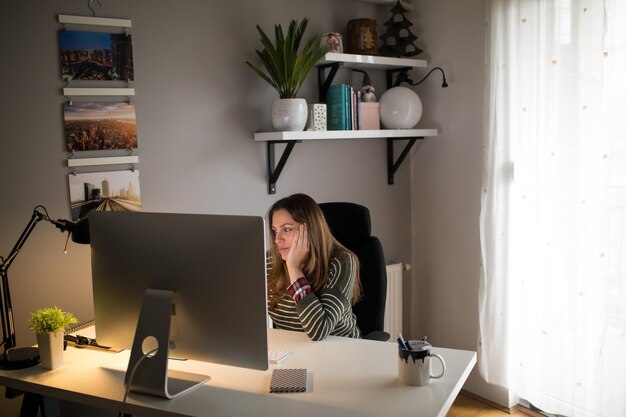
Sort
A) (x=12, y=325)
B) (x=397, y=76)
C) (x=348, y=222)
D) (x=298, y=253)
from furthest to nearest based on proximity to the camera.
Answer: (x=397, y=76) < (x=348, y=222) < (x=298, y=253) < (x=12, y=325)

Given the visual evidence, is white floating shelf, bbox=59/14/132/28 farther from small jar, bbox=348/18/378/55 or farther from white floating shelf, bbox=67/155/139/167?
small jar, bbox=348/18/378/55

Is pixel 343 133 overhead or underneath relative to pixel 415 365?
overhead

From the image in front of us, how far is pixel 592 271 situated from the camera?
2643 mm

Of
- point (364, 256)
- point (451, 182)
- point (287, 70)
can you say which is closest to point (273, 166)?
point (287, 70)

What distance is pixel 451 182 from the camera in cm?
340

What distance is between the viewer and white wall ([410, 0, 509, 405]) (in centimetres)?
322

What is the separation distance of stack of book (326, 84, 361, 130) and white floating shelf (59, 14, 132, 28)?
1.02 m

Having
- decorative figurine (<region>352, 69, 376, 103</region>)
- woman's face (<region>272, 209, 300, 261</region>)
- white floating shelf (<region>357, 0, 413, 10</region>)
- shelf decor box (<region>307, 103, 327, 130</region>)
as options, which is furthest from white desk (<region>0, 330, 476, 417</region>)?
white floating shelf (<region>357, 0, 413, 10</region>)

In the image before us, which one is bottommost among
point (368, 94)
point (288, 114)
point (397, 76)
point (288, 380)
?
point (288, 380)

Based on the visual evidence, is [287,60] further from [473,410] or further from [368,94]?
[473,410]

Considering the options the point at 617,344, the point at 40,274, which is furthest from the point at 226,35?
the point at 617,344

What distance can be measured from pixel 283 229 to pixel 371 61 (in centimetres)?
122

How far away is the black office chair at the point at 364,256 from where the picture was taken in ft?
8.25

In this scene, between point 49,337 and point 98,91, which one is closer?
point 49,337
